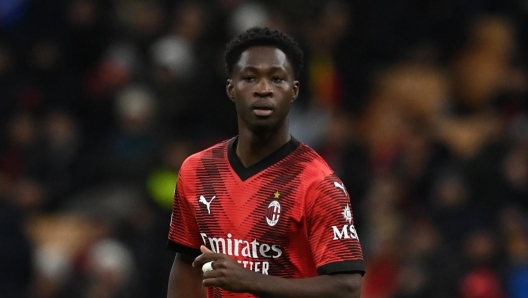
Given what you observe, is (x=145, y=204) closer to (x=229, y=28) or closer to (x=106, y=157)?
(x=106, y=157)

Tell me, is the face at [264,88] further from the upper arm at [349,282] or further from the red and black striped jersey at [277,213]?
the upper arm at [349,282]

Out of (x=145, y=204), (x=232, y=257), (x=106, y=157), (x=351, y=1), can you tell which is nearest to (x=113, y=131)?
(x=106, y=157)

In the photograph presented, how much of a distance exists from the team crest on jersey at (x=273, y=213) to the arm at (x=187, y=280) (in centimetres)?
58

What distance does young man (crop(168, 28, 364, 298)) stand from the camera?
4785 mm

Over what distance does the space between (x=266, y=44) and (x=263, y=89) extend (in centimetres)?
22

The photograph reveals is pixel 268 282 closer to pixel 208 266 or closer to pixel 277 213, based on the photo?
pixel 208 266

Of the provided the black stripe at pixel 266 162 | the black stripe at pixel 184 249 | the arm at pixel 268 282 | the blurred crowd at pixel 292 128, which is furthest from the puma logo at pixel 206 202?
the blurred crowd at pixel 292 128

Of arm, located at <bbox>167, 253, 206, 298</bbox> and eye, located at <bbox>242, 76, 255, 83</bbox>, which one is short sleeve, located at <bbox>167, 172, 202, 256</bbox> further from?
eye, located at <bbox>242, 76, 255, 83</bbox>

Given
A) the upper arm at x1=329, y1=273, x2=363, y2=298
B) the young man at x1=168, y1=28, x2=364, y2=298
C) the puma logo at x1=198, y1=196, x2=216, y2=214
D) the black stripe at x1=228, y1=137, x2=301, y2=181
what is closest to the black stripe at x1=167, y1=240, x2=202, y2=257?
the young man at x1=168, y1=28, x2=364, y2=298

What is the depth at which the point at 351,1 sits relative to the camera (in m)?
12.8

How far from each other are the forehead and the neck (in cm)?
28

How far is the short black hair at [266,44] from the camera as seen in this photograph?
16.4ft

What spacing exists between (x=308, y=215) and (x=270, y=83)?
546mm

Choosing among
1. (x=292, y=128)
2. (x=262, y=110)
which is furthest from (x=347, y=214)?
(x=292, y=128)
